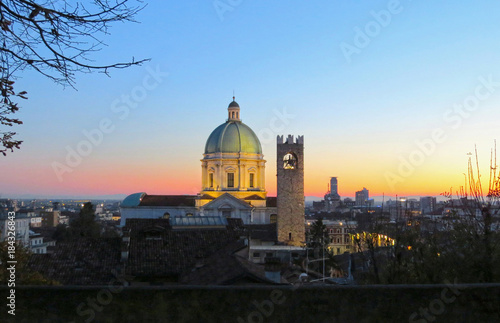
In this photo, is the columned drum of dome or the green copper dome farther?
the green copper dome

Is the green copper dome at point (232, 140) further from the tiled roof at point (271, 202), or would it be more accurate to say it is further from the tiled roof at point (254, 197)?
the tiled roof at point (271, 202)

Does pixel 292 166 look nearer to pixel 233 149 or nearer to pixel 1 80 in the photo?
pixel 233 149

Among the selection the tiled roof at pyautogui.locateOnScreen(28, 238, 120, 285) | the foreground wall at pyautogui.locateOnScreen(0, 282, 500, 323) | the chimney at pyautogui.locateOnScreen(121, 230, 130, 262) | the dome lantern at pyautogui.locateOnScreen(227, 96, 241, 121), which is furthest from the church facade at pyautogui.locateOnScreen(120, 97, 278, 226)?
the foreground wall at pyautogui.locateOnScreen(0, 282, 500, 323)

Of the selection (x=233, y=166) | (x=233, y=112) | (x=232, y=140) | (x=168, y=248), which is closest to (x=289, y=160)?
(x=233, y=166)

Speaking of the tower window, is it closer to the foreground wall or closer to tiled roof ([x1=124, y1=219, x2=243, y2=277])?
tiled roof ([x1=124, y1=219, x2=243, y2=277])

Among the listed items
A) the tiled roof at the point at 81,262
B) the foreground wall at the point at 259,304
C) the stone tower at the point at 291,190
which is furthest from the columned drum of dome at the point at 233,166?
the foreground wall at the point at 259,304

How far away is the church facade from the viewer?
2432 inches

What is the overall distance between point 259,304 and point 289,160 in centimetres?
4357

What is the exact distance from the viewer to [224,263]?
60.4ft

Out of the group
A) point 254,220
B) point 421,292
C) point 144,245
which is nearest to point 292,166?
point 254,220

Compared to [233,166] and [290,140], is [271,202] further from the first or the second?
[290,140]

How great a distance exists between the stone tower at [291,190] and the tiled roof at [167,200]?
15988 mm

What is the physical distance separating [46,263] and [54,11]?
17727 mm

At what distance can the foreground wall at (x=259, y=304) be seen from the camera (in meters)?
8.29
